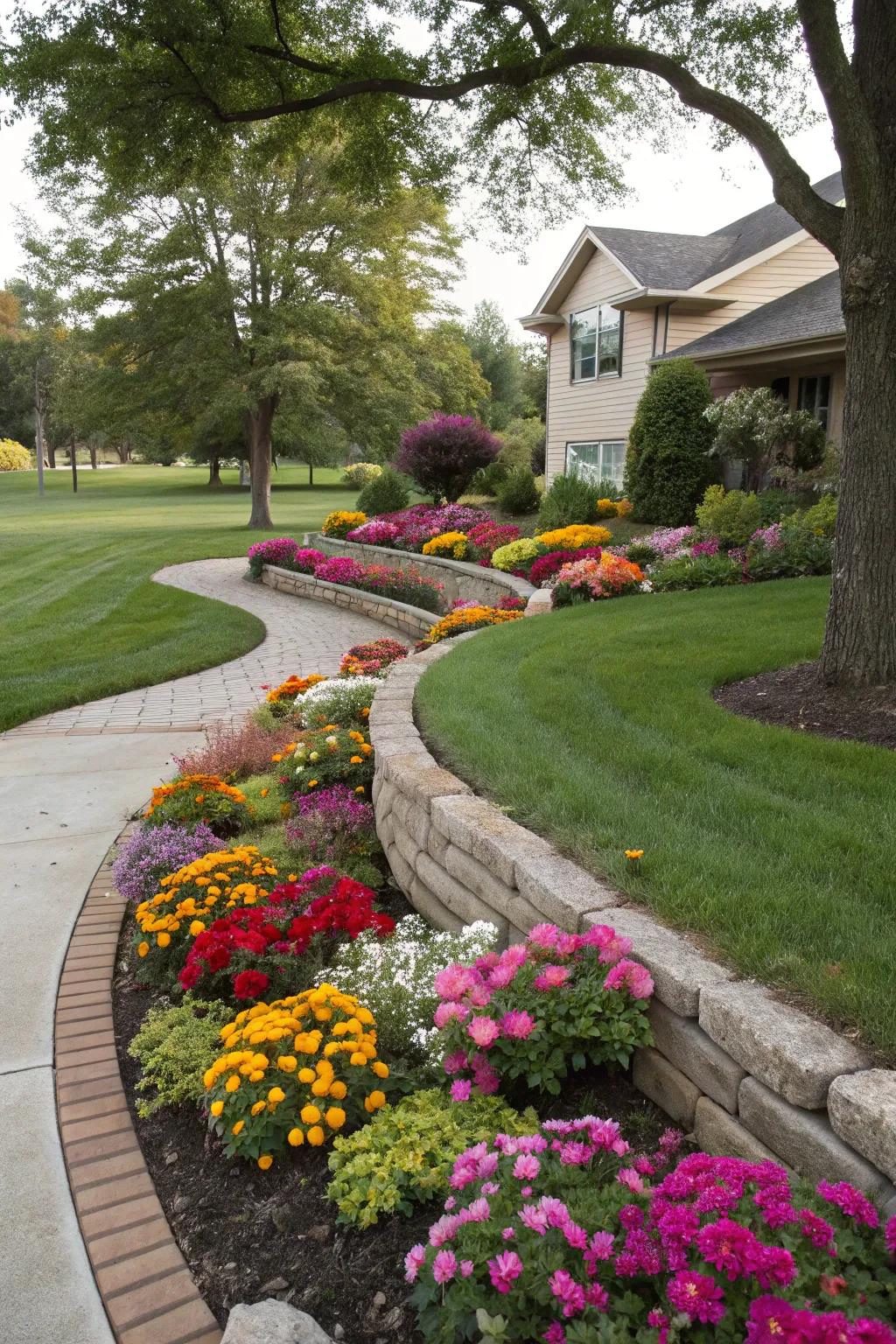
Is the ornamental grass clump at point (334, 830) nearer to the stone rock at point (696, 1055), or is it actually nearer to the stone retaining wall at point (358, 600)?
the stone rock at point (696, 1055)

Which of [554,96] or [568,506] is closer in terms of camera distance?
[554,96]

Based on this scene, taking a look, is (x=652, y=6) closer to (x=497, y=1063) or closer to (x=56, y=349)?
(x=497, y=1063)

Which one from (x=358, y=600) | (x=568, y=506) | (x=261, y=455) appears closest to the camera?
(x=358, y=600)

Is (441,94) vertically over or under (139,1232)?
over

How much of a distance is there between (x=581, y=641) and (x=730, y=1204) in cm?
512

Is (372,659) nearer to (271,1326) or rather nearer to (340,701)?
(340,701)

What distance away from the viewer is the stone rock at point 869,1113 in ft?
5.72

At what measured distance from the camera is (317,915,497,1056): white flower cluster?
276cm

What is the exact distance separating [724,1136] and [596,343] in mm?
18550

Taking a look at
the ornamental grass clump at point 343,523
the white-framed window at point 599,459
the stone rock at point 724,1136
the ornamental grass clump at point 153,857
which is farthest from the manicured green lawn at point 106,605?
the white-framed window at point 599,459

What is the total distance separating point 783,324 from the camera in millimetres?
14203

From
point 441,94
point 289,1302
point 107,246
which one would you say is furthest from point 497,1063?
point 107,246

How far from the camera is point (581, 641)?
6.62 m

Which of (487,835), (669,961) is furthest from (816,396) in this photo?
(669,961)
